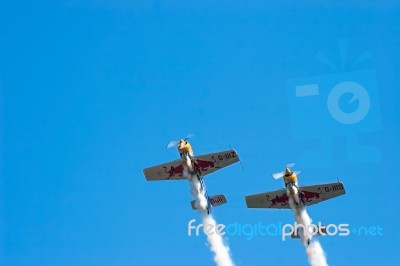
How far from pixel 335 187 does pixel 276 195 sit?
575cm

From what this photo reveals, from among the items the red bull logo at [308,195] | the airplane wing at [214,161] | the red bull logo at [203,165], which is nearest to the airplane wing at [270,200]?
the red bull logo at [308,195]

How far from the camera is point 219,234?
7900cm

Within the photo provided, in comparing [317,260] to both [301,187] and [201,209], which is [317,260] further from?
[201,209]

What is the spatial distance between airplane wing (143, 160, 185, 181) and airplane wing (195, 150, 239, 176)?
1922 mm

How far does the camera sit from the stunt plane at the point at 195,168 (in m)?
78.4

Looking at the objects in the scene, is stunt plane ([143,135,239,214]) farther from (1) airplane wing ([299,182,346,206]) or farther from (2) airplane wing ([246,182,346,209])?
(1) airplane wing ([299,182,346,206])

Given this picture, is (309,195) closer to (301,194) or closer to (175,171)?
(301,194)

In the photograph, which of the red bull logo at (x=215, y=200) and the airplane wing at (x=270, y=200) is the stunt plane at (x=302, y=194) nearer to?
the airplane wing at (x=270, y=200)

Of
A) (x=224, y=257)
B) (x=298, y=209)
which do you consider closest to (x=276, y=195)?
(x=298, y=209)

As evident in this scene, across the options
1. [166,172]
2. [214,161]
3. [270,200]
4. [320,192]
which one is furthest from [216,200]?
[320,192]

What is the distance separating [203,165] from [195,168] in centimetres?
85

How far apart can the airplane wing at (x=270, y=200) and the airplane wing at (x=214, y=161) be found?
4944 mm

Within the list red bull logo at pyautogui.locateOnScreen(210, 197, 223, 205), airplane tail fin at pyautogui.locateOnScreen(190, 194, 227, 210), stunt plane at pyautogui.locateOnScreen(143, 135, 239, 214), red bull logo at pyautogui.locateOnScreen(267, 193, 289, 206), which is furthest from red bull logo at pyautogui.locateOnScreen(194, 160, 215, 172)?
red bull logo at pyautogui.locateOnScreen(267, 193, 289, 206)

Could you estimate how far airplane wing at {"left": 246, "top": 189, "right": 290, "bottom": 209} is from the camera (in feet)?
262
